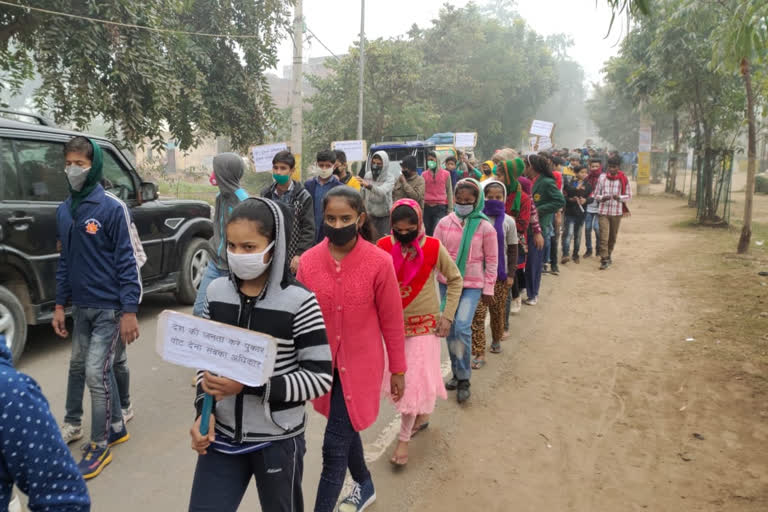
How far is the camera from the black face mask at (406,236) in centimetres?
354

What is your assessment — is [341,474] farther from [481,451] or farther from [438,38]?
[438,38]

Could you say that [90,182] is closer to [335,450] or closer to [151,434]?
[151,434]

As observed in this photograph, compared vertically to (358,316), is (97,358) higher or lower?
lower

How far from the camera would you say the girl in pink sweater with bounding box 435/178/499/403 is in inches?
179

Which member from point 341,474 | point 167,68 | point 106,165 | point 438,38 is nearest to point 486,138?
point 438,38

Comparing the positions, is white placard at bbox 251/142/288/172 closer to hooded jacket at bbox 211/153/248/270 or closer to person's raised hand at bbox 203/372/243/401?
hooded jacket at bbox 211/153/248/270

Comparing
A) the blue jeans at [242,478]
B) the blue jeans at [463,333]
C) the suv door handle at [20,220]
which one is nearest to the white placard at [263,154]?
the suv door handle at [20,220]

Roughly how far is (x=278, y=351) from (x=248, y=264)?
0.33 metres

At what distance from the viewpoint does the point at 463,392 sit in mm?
4723

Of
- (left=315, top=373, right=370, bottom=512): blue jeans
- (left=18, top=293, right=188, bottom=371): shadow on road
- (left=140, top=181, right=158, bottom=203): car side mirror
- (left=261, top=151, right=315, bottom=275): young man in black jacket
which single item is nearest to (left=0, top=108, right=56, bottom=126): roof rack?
(left=140, top=181, right=158, bottom=203): car side mirror

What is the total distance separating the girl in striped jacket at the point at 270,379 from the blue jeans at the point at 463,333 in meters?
2.48

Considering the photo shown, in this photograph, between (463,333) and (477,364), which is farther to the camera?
(477,364)

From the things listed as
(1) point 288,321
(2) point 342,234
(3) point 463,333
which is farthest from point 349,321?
(3) point 463,333

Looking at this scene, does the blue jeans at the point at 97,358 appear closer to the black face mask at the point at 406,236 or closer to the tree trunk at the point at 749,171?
the black face mask at the point at 406,236
